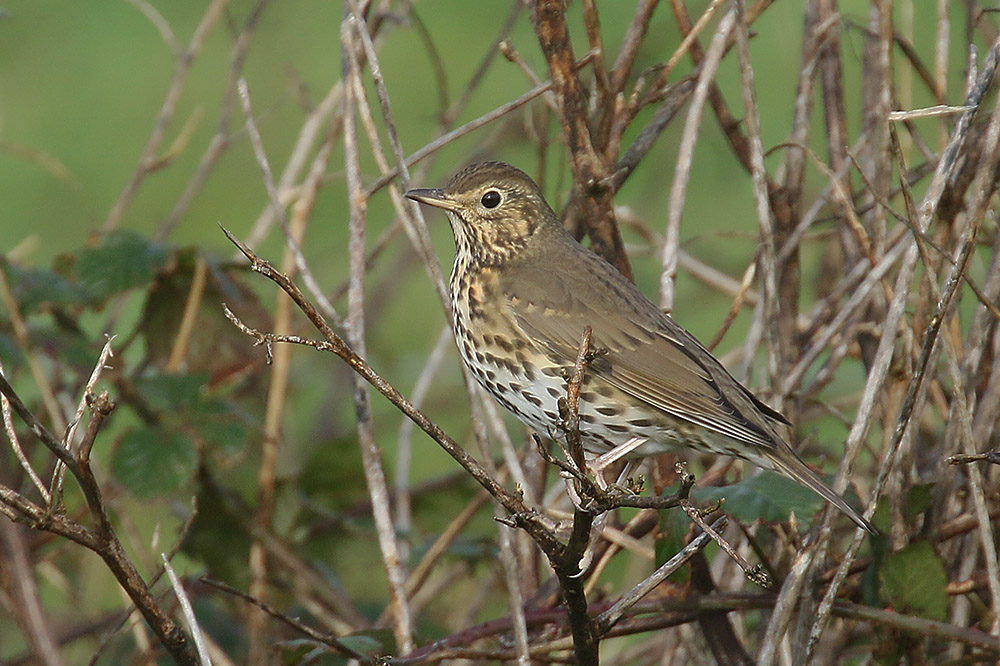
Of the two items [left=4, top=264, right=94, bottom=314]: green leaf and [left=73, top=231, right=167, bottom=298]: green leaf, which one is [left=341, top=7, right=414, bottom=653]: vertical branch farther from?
[left=4, top=264, right=94, bottom=314]: green leaf

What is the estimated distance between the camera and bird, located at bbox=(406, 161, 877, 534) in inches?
109

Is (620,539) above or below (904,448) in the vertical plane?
below

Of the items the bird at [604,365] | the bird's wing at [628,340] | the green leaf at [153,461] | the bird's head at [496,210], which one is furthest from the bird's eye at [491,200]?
the green leaf at [153,461]

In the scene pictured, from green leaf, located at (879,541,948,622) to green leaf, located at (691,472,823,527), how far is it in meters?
0.26

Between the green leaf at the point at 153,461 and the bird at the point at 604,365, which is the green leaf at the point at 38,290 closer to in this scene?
the green leaf at the point at 153,461

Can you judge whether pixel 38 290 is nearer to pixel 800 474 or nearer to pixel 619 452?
pixel 619 452

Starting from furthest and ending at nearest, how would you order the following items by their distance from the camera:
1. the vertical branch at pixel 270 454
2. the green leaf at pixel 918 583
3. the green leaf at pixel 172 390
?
the vertical branch at pixel 270 454 → the green leaf at pixel 172 390 → the green leaf at pixel 918 583

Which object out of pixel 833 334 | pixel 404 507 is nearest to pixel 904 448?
pixel 833 334

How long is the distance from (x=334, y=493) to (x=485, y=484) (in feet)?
6.87

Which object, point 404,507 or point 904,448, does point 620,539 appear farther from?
point 404,507

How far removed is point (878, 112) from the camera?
132 inches

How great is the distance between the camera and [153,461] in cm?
322

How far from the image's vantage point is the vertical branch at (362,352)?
288cm

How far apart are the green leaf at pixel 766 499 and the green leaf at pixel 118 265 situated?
163cm
